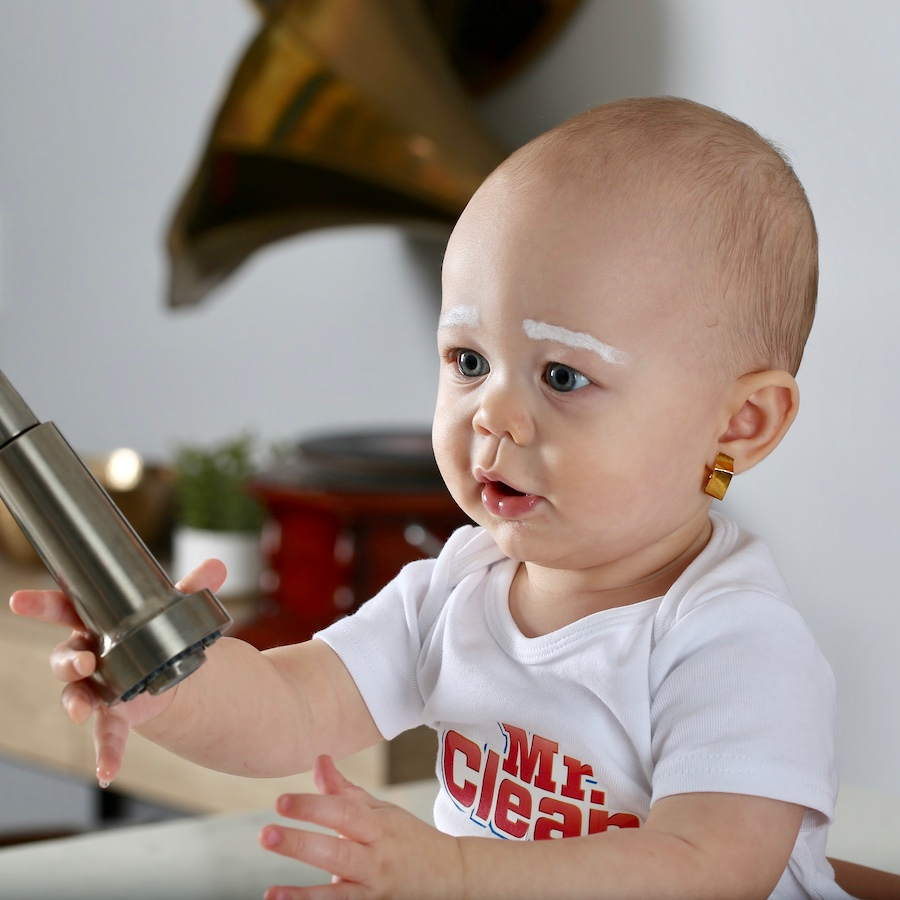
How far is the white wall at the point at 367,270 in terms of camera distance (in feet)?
3.59

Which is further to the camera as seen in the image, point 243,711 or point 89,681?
point 243,711

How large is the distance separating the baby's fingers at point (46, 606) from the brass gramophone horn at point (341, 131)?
1.05 meters

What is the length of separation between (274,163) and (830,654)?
0.85 metres

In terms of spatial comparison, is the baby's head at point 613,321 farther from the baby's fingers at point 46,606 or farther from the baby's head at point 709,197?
the baby's fingers at point 46,606

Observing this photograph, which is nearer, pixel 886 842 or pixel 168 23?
pixel 886 842

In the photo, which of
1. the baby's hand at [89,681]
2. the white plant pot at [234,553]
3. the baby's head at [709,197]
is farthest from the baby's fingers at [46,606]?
the white plant pot at [234,553]

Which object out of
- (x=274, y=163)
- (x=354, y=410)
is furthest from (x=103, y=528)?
(x=354, y=410)

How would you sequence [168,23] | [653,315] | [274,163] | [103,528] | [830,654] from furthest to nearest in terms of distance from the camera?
1. [168,23]
2. [274,163]
3. [830,654]
4. [653,315]
5. [103,528]

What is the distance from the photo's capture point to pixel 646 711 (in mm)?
447

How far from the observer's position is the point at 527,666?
18.9 inches

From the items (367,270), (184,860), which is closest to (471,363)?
(184,860)

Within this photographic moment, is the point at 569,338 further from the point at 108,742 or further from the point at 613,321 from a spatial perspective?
the point at 108,742

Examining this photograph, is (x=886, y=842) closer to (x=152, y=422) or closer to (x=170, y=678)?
(x=170, y=678)

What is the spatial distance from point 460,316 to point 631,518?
9 cm
